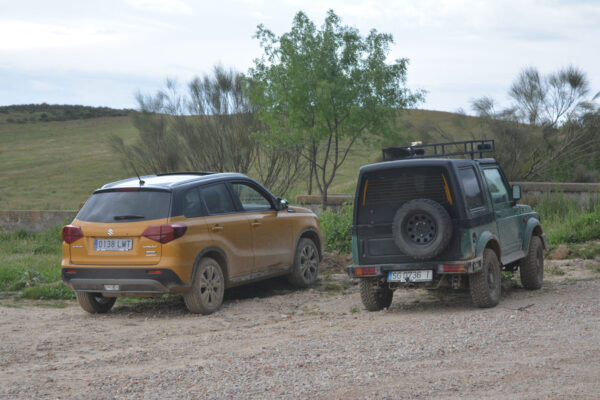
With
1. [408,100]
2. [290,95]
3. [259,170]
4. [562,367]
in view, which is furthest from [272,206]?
[259,170]

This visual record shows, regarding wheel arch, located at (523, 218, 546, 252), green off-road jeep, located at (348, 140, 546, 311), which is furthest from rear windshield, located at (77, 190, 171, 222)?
wheel arch, located at (523, 218, 546, 252)

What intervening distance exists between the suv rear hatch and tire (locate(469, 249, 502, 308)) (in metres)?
3.73

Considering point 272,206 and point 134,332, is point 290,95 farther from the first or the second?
point 134,332

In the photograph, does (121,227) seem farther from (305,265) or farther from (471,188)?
(471,188)

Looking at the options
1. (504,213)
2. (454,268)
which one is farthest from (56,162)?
(454,268)

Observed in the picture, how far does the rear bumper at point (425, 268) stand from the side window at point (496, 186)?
1335 millimetres

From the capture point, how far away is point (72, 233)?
9.70 metres

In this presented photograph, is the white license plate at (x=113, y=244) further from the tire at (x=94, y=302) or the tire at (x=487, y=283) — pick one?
the tire at (x=487, y=283)

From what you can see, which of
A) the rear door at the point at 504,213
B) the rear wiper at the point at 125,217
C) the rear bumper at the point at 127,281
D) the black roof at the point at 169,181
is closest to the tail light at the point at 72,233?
the rear bumper at the point at 127,281

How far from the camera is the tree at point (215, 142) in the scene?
24.6 meters

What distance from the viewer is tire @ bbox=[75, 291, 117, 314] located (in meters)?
10.1

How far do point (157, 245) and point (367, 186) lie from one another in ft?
8.58

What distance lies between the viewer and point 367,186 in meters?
9.52

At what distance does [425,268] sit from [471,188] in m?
1.15
